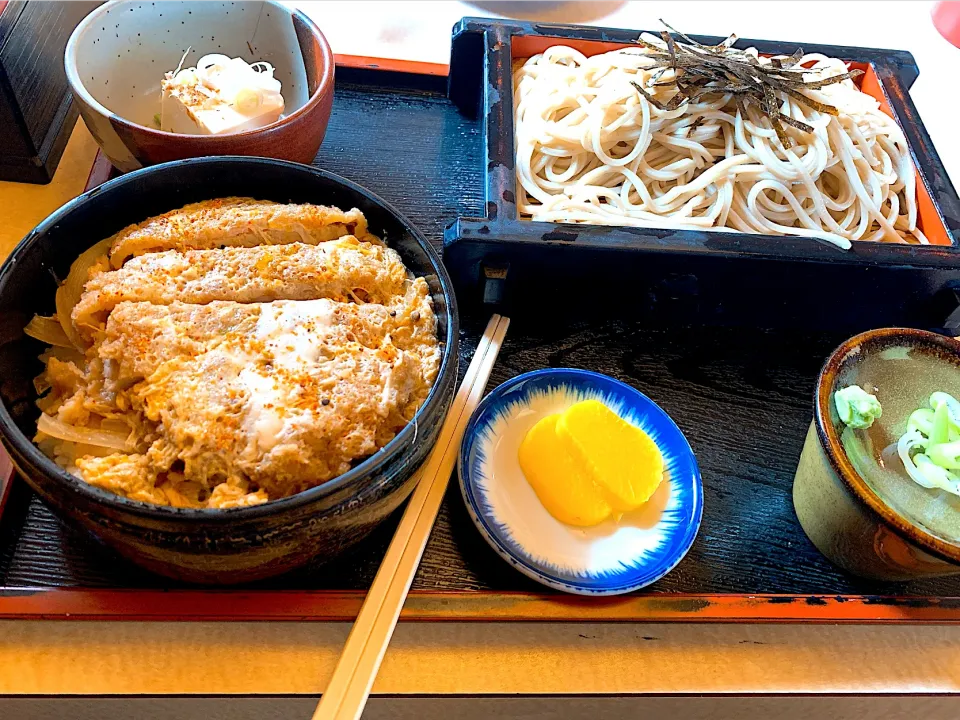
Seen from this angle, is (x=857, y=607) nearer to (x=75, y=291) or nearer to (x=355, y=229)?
(x=355, y=229)

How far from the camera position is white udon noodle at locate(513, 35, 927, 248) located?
1.63 metres

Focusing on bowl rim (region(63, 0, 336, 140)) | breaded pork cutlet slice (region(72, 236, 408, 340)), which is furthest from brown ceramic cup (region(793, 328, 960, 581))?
bowl rim (region(63, 0, 336, 140))

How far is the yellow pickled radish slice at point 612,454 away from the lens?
122cm

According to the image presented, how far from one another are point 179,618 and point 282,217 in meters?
0.65

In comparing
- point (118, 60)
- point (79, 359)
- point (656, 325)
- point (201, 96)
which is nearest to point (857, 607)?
point (656, 325)

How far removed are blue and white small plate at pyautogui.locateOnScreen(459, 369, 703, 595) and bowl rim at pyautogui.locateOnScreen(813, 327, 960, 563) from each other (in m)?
0.23

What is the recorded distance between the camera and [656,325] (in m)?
1.58

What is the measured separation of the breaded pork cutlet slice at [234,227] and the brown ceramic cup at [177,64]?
0.17 metres

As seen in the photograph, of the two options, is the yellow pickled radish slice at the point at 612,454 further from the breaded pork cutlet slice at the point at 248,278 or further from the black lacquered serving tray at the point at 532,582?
the breaded pork cutlet slice at the point at 248,278

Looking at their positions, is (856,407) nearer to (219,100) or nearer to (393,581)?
(393,581)

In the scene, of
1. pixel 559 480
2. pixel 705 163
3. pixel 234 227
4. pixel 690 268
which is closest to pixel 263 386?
pixel 234 227

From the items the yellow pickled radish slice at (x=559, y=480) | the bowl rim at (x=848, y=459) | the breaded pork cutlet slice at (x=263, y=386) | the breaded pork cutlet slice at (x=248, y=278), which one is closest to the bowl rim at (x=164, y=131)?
the breaded pork cutlet slice at (x=248, y=278)

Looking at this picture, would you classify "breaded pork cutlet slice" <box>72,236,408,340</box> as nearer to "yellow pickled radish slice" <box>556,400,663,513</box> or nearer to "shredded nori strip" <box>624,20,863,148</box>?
"yellow pickled radish slice" <box>556,400,663,513</box>

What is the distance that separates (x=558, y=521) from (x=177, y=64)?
1.31 m
